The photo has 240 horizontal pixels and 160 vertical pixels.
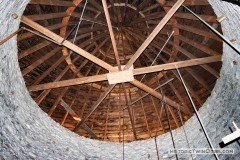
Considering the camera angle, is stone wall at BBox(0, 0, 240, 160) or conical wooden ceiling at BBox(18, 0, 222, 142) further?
conical wooden ceiling at BBox(18, 0, 222, 142)

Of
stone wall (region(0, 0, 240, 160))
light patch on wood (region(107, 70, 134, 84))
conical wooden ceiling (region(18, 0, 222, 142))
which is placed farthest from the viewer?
conical wooden ceiling (region(18, 0, 222, 142))

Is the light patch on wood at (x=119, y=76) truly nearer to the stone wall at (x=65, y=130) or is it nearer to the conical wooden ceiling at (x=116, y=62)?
the conical wooden ceiling at (x=116, y=62)

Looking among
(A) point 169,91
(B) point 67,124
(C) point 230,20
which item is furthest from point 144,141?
(C) point 230,20

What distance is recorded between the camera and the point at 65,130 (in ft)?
21.4

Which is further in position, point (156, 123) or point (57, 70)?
point (156, 123)

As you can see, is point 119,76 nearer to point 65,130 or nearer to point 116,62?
point 65,130

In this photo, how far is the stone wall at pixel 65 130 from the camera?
13.7 ft

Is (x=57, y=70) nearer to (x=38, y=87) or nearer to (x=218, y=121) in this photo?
(x=38, y=87)

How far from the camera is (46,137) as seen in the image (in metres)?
5.83

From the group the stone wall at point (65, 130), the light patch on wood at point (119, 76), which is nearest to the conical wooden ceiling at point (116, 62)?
the stone wall at point (65, 130)

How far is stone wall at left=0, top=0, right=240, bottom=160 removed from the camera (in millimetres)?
4182

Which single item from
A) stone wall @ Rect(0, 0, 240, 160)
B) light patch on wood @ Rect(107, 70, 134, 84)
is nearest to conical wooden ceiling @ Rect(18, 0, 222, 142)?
stone wall @ Rect(0, 0, 240, 160)

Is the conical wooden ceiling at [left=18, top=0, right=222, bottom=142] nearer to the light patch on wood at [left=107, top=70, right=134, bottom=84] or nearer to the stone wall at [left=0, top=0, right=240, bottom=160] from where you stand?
the stone wall at [left=0, top=0, right=240, bottom=160]

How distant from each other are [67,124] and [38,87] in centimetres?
270
